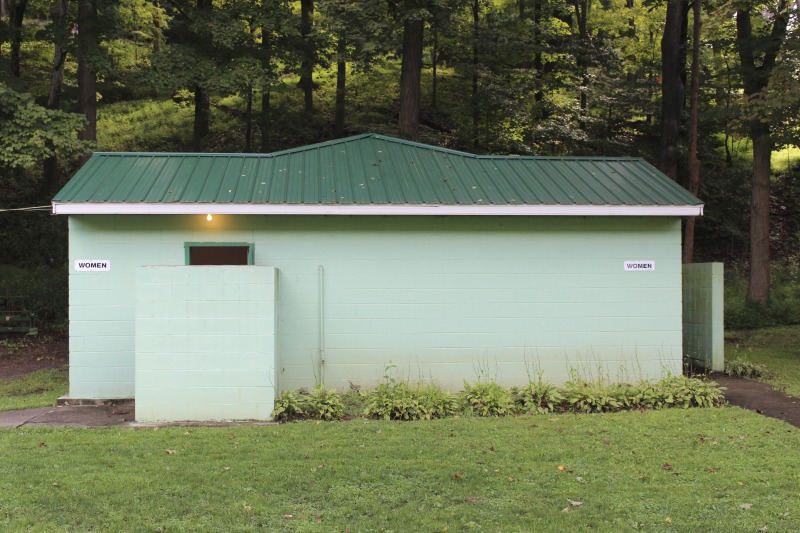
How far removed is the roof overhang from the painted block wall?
39 centimetres

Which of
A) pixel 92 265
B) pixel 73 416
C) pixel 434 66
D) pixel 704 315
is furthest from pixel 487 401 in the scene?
pixel 434 66

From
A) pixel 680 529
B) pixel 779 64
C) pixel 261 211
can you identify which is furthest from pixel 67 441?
pixel 779 64

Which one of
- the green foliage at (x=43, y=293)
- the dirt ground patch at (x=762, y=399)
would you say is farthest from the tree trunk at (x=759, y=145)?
the green foliage at (x=43, y=293)

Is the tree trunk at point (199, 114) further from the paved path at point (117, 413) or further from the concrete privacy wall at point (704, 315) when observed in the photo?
the concrete privacy wall at point (704, 315)

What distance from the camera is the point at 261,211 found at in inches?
332

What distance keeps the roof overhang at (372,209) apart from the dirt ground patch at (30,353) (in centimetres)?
464

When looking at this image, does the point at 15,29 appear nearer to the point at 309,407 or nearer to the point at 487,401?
the point at 309,407

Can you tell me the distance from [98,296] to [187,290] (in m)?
1.96

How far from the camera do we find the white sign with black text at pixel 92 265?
863cm

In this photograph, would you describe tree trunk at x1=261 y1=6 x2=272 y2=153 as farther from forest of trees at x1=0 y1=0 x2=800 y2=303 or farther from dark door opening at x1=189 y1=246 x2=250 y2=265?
dark door opening at x1=189 y1=246 x2=250 y2=265

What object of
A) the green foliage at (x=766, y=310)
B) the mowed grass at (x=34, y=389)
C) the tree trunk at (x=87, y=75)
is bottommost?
the mowed grass at (x=34, y=389)

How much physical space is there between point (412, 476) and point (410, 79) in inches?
477

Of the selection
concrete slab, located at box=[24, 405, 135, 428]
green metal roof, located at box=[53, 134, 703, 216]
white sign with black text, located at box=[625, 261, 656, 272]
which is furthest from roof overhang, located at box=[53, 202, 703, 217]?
concrete slab, located at box=[24, 405, 135, 428]

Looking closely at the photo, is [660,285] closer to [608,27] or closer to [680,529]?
[680,529]
